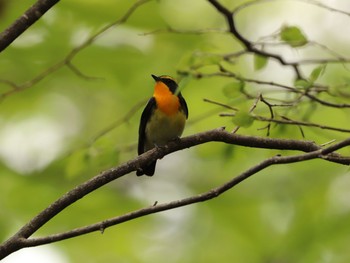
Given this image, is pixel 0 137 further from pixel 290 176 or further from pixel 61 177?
pixel 290 176

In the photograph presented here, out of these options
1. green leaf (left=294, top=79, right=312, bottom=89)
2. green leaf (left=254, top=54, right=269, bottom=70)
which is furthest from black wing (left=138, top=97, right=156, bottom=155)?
green leaf (left=294, top=79, right=312, bottom=89)

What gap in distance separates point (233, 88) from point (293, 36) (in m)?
0.50

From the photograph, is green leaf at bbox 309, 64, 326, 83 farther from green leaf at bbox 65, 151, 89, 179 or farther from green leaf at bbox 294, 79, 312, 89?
green leaf at bbox 65, 151, 89, 179

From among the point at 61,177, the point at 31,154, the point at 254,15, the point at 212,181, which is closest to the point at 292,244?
the point at 212,181

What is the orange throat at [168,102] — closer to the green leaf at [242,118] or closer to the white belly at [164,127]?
the white belly at [164,127]

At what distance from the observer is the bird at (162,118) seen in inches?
210

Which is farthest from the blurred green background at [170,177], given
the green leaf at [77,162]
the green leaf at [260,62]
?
the green leaf at [260,62]

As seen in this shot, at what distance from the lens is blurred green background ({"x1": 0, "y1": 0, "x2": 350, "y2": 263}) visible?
19.7 ft

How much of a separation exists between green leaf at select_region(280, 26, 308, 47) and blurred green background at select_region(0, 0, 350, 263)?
4.94 ft

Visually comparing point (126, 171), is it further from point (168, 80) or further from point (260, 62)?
point (168, 80)

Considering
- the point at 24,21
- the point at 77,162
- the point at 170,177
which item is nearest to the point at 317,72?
the point at 24,21

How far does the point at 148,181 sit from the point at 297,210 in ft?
8.42

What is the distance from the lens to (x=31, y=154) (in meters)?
8.47

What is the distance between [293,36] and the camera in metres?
3.75
